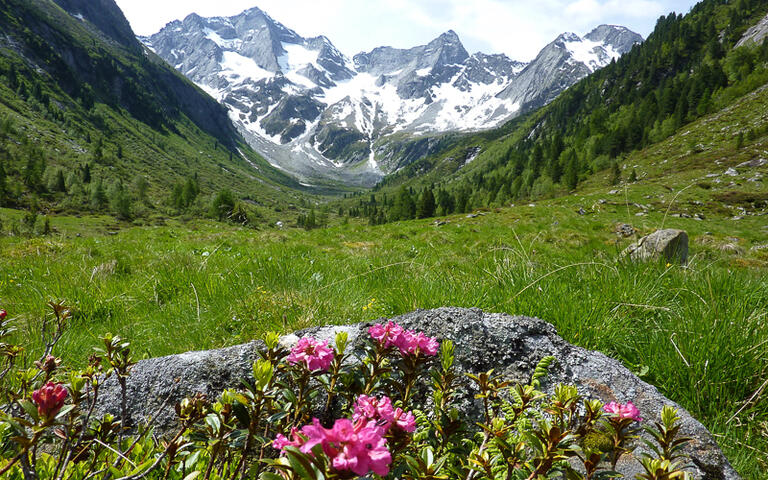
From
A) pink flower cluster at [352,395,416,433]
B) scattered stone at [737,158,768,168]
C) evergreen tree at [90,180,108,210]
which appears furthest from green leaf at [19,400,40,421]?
evergreen tree at [90,180,108,210]

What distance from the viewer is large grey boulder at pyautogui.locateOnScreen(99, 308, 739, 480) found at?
1.73 metres

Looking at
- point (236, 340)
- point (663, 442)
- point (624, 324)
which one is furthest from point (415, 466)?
point (624, 324)

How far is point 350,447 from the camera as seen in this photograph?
71 centimetres

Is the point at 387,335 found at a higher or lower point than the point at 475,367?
higher

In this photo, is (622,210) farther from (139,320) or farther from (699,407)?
(139,320)

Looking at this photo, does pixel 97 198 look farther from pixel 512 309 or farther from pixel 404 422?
pixel 404 422

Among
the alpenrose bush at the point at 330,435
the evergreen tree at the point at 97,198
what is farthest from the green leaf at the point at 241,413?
the evergreen tree at the point at 97,198

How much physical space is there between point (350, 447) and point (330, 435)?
0.17 ft

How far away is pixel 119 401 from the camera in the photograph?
178 cm

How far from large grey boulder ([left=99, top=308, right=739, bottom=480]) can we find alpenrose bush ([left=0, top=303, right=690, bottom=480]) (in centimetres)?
15

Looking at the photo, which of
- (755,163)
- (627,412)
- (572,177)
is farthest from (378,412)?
(572,177)

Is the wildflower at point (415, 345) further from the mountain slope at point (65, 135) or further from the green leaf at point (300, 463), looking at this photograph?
the mountain slope at point (65, 135)

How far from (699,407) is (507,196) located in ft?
331

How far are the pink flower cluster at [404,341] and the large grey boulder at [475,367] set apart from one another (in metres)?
0.24
